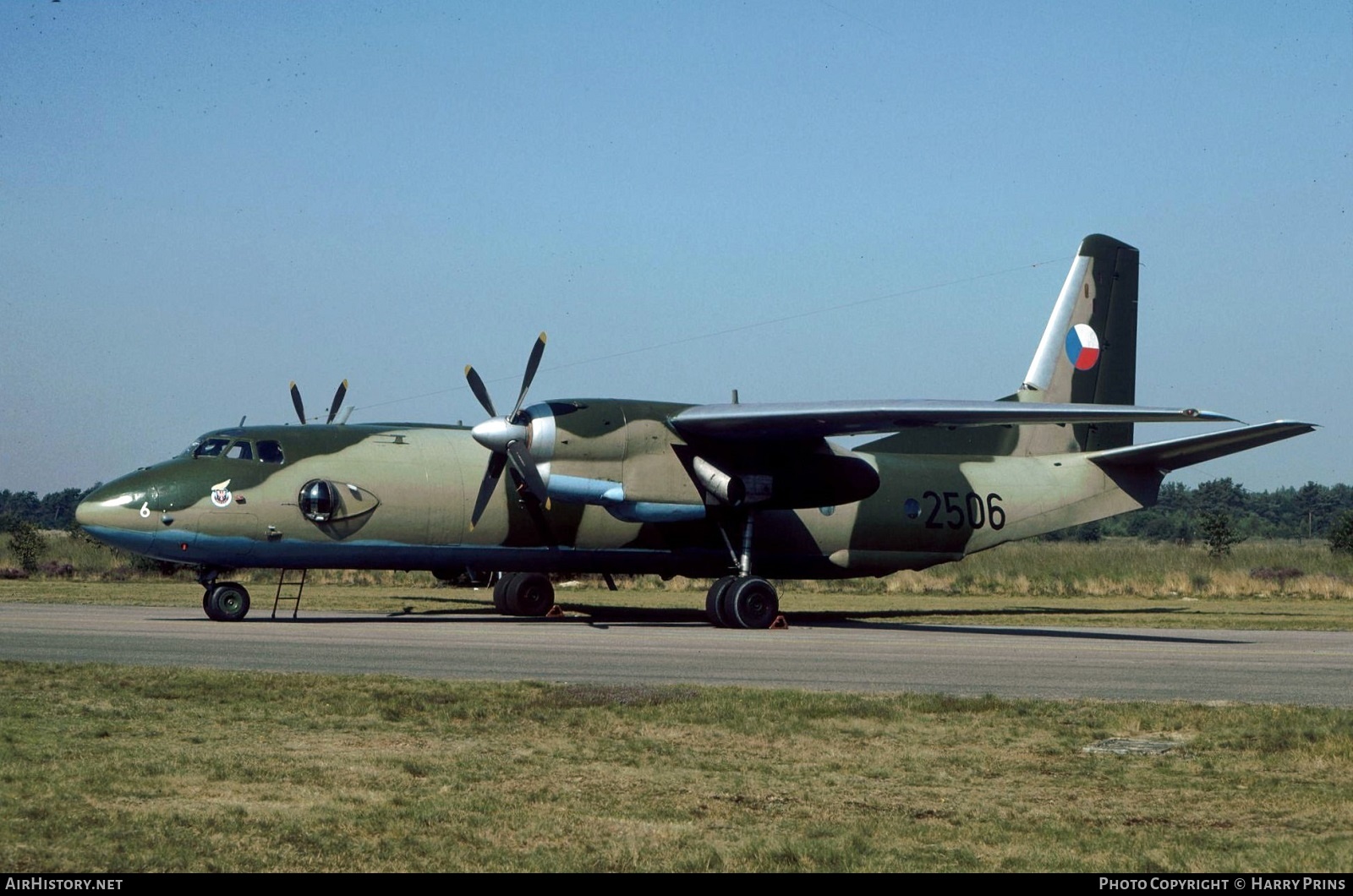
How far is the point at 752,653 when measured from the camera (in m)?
20.4

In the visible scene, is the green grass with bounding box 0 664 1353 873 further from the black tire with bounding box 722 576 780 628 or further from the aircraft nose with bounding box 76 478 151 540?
the black tire with bounding box 722 576 780 628

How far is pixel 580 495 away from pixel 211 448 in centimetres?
708

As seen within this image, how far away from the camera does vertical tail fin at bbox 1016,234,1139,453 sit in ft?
114

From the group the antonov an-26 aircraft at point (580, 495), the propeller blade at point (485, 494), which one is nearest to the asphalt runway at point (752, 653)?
the antonov an-26 aircraft at point (580, 495)

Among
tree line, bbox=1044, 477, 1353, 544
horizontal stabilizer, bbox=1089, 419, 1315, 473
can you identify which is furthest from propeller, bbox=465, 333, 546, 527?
tree line, bbox=1044, 477, 1353, 544

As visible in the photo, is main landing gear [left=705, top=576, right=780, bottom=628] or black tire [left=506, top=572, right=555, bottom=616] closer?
main landing gear [left=705, top=576, right=780, bottom=628]

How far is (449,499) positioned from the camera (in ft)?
90.0

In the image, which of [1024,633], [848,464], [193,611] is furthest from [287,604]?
[1024,633]

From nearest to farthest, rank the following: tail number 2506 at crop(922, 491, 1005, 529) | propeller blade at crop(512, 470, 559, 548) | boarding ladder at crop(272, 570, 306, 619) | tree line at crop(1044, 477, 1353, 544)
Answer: propeller blade at crop(512, 470, 559, 548) → boarding ladder at crop(272, 570, 306, 619) → tail number 2506 at crop(922, 491, 1005, 529) → tree line at crop(1044, 477, 1353, 544)

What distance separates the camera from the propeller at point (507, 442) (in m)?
26.2

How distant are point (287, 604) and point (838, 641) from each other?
1537 centimetres

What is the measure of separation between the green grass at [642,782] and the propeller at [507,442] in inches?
444

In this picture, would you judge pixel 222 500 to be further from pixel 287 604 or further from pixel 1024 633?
pixel 1024 633

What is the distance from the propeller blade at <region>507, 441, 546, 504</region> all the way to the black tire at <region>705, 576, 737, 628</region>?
390cm
